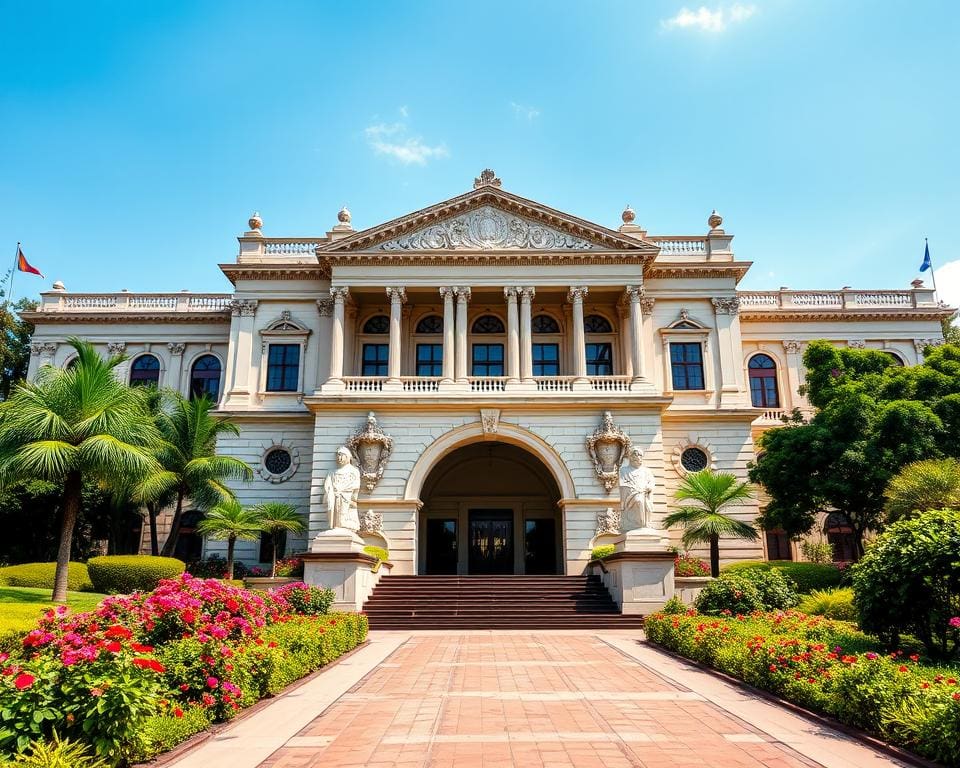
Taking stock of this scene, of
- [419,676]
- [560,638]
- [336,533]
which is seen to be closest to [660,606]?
[560,638]

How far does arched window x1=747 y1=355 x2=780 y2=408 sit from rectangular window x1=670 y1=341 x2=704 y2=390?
14.7 feet

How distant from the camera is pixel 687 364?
111 ft

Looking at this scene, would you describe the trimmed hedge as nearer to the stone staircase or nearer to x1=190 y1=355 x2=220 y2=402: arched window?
the stone staircase

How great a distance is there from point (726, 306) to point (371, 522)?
63.3 ft

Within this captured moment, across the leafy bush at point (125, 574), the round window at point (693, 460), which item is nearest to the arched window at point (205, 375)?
the leafy bush at point (125, 574)

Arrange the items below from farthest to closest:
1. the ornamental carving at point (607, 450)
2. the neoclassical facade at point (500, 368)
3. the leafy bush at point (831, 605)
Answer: the neoclassical facade at point (500, 368) < the ornamental carving at point (607, 450) < the leafy bush at point (831, 605)

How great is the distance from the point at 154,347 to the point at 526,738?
36095mm

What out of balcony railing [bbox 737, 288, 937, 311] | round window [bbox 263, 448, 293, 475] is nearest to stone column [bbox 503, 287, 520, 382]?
round window [bbox 263, 448, 293, 475]

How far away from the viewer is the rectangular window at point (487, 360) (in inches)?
1352

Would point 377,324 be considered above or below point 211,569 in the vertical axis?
above

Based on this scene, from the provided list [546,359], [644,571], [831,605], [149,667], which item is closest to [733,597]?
[831,605]

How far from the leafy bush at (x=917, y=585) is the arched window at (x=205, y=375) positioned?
33.5 m

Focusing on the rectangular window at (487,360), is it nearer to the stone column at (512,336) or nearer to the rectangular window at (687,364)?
the stone column at (512,336)

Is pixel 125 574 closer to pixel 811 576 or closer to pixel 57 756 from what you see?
pixel 57 756
